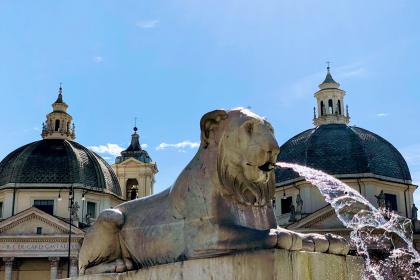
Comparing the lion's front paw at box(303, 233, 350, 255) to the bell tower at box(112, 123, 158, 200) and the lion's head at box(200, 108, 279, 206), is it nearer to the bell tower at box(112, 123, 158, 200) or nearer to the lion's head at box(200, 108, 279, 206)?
the lion's head at box(200, 108, 279, 206)

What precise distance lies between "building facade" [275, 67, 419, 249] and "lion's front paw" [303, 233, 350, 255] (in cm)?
4673

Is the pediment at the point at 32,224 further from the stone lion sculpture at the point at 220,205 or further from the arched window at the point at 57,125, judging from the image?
the stone lion sculpture at the point at 220,205

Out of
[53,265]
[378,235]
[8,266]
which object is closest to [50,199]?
[53,265]

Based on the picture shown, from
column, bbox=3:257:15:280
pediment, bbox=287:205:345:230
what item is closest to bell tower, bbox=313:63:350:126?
pediment, bbox=287:205:345:230

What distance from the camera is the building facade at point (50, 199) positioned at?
55094 mm

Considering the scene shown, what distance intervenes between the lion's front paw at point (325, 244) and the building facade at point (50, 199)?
44.4m

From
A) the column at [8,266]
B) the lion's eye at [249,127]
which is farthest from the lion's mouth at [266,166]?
the column at [8,266]

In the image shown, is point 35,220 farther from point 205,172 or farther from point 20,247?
point 205,172

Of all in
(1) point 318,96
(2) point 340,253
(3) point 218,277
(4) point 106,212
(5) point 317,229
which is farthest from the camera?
(1) point 318,96

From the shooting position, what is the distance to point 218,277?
5.71m

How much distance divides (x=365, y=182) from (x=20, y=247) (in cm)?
2985

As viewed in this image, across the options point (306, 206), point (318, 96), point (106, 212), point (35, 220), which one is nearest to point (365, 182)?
point (306, 206)

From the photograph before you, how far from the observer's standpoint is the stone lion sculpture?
6.08 m

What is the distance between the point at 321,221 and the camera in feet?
176
